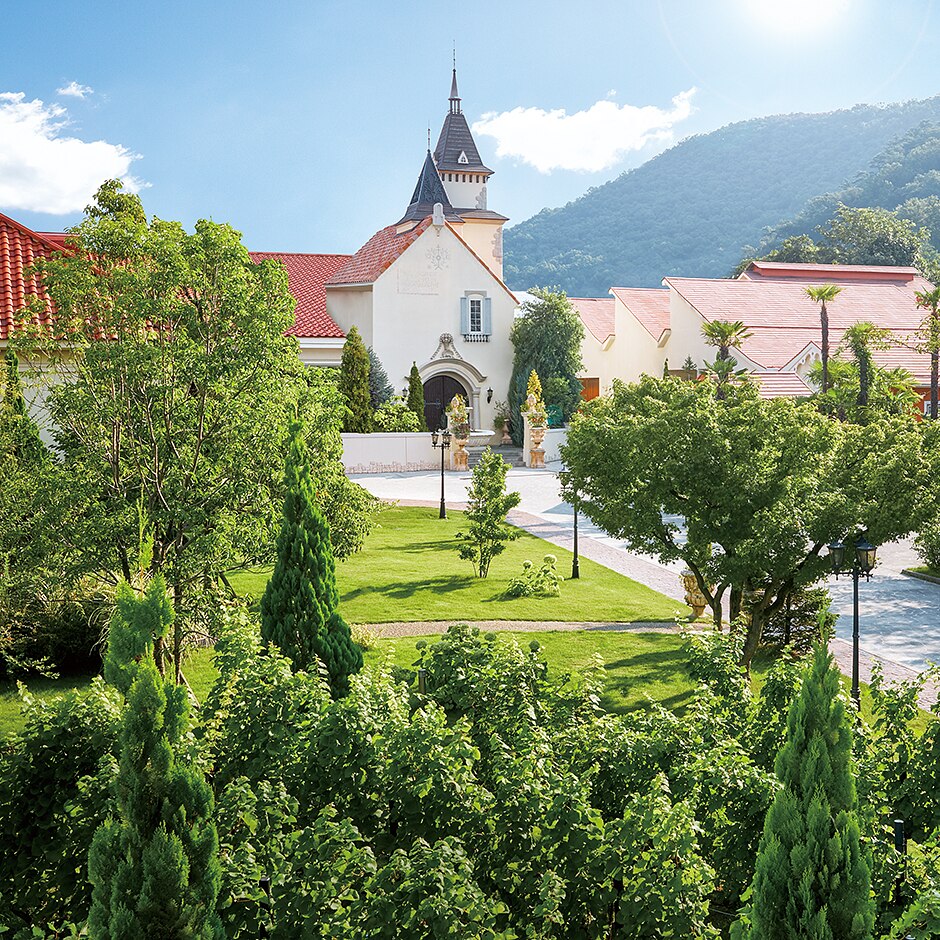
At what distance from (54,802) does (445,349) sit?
38634mm

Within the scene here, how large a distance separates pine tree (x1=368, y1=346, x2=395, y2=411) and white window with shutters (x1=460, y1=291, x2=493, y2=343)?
15.5ft

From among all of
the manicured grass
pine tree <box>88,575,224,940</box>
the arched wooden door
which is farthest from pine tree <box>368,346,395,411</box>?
pine tree <box>88,575,224,940</box>

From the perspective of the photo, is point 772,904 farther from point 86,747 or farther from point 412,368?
point 412,368

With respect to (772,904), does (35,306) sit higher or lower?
higher

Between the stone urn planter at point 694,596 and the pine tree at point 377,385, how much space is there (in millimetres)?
24018

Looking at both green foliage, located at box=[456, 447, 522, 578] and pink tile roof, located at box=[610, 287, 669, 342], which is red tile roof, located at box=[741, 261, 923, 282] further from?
green foliage, located at box=[456, 447, 522, 578]

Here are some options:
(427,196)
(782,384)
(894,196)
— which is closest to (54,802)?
(782,384)

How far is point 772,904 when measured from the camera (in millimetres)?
5875

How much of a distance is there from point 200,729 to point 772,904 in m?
5.98

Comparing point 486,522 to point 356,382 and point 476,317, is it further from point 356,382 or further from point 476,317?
point 476,317

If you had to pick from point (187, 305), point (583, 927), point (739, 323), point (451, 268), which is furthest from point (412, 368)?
point (583, 927)

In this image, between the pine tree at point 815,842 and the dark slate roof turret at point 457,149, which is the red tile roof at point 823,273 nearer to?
the dark slate roof turret at point 457,149

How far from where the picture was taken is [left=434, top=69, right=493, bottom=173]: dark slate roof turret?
58.0 m

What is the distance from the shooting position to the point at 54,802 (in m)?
8.43
